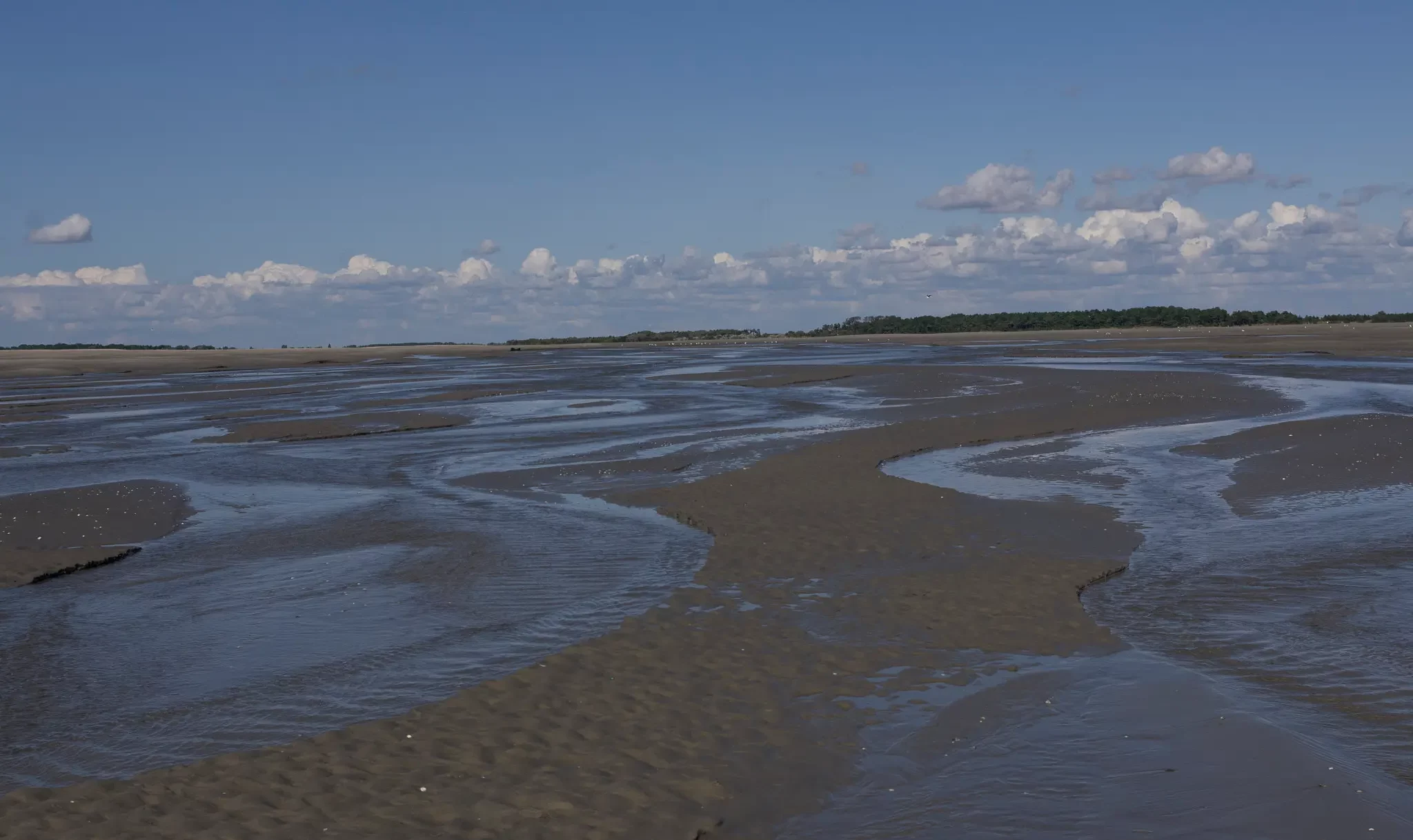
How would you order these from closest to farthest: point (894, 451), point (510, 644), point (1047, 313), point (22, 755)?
point (22, 755)
point (510, 644)
point (894, 451)
point (1047, 313)

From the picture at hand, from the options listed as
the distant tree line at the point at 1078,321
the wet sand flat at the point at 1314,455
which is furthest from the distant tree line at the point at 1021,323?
the wet sand flat at the point at 1314,455

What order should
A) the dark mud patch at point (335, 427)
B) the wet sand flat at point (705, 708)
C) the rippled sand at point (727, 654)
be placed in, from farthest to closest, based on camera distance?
1. the dark mud patch at point (335, 427)
2. the rippled sand at point (727, 654)
3. the wet sand flat at point (705, 708)

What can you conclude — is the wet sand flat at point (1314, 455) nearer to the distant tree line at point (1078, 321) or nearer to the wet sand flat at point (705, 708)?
the wet sand flat at point (705, 708)

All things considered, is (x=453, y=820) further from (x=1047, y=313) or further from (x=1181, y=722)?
(x=1047, y=313)

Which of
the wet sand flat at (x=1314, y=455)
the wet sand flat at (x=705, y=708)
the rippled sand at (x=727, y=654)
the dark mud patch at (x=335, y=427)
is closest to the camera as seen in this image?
the wet sand flat at (x=705, y=708)

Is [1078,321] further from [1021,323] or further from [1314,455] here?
[1314,455]

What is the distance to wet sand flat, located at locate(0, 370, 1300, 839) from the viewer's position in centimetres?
670

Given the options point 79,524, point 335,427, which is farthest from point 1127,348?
point 79,524

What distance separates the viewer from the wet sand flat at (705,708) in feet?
22.0

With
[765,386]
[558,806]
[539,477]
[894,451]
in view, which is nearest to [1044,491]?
[894,451]

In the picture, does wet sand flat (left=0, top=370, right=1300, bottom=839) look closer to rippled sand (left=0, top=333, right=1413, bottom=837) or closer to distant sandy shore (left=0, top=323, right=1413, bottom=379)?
rippled sand (left=0, top=333, right=1413, bottom=837)

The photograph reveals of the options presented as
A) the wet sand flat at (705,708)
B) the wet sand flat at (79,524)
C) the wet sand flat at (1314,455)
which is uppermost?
the wet sand flat at (1314,455)

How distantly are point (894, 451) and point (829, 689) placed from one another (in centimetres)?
1410

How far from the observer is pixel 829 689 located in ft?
29.0
